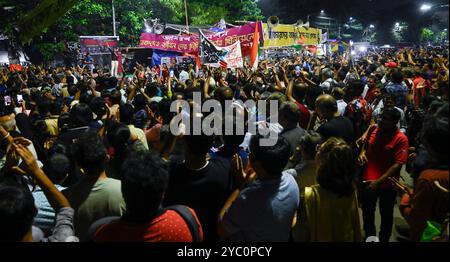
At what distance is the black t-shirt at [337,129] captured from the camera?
13.5 feet

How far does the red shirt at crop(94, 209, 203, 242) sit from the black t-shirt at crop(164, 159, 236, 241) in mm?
596

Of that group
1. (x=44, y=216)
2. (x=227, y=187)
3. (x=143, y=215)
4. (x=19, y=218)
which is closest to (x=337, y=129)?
(x=227, y=187)

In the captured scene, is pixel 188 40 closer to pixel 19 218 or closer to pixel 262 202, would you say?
pixel 262 202

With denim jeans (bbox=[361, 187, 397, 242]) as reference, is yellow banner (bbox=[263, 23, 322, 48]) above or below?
above

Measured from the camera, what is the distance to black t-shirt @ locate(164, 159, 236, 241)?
2666 mm

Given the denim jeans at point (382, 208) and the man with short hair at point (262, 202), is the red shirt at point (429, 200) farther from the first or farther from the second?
the denim jeans at point (382, 208)

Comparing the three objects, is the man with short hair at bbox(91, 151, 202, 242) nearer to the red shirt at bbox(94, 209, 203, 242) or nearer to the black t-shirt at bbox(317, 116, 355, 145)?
the red shirt at bbox(94, 209, 203, 242)

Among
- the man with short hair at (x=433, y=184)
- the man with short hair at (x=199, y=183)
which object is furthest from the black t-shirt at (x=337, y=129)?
the man with short hair at (x=199, y=183)

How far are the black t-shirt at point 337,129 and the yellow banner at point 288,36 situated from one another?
15484mm

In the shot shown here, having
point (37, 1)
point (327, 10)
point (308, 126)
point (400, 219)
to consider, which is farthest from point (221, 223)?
point (327, 10)

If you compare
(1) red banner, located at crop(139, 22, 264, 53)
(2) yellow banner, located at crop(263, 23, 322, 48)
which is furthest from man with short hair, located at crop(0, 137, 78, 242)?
(2) yellow banner, located at crop(263, 23, 322, 48)
